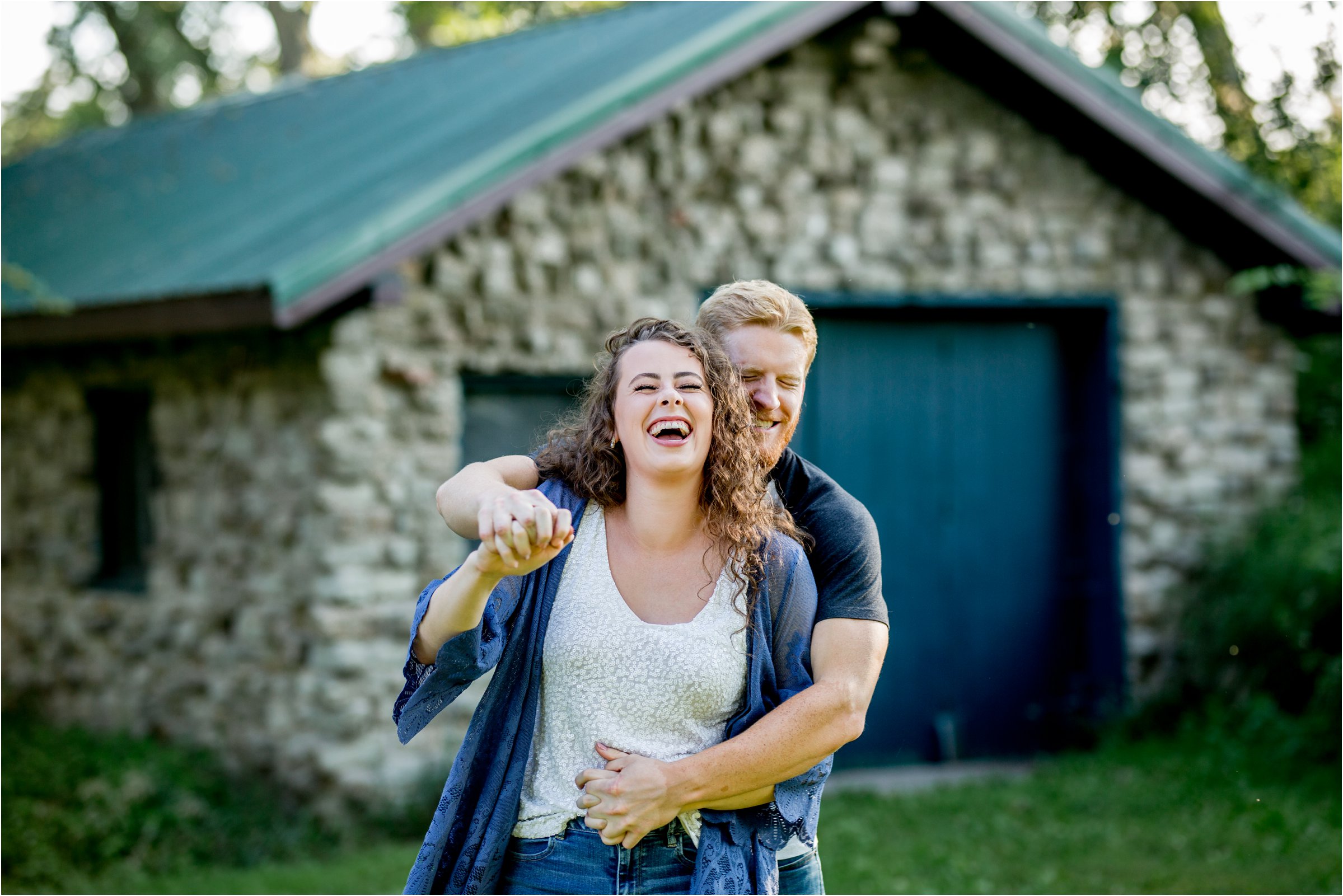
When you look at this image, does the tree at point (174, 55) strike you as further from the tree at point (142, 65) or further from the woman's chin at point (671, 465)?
the woman's chin at point (671, 465)

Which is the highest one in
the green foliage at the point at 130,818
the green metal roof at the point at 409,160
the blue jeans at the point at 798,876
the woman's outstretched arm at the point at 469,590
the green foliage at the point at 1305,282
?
the green metal roof at the point at 409,160

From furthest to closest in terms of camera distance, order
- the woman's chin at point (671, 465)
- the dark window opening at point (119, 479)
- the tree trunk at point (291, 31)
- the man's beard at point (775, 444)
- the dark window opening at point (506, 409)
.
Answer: the tree trunk at point (291, 31), the dark window opening at point (119, 479), the dark window opening at point (506, 409), the man's beard at point (775, 444), the woman's chin at point (671, 465)

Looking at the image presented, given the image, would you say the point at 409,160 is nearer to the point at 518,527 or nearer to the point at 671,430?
the point at 671,430

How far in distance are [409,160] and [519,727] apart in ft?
18.9

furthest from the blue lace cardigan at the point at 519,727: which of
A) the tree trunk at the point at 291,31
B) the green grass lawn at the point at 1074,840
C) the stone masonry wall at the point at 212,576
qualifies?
the tree trunk at the point at 291,31

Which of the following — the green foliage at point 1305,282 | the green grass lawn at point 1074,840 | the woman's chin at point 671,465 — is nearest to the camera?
the woman's chin at point 671,465

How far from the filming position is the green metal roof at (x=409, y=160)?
6.55m

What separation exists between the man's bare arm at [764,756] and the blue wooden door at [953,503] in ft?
17.9

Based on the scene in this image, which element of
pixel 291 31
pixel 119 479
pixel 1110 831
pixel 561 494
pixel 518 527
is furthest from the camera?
pixel 291 31

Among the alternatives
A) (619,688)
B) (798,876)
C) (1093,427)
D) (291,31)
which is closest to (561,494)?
(619,688)

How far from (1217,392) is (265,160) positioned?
6.62 metres

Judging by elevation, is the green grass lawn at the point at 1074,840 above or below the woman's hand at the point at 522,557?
below

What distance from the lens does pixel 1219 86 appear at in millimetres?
10164

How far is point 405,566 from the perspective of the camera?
691cm
